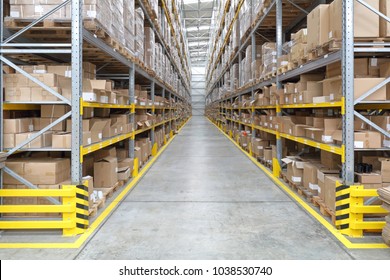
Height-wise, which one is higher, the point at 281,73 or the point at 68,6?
the point at 68,6

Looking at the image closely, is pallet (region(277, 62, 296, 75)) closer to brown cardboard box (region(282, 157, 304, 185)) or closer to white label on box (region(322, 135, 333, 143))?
brown cardboard box (region(282, 157, 304, 185))

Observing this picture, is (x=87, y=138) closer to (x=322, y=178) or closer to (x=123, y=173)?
(x=123, y=173)

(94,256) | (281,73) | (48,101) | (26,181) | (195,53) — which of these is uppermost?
(195,53)

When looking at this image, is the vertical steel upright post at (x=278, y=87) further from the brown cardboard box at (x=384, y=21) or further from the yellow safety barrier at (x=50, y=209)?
the yellow safety barrier at (x=50, y=209)

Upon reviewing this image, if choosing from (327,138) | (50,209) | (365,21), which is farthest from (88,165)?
(365,21)

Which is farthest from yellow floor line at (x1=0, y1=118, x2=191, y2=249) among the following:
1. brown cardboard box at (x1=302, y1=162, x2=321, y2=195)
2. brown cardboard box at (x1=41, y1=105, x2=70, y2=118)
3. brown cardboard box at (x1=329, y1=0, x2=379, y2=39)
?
brown cardboard box at (x1=329, y1=0, x2=379, y2=39)

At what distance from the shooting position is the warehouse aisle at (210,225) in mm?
2980

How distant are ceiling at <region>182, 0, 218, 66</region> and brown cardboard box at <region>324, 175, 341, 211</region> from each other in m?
20.8

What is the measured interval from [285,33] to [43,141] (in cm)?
701

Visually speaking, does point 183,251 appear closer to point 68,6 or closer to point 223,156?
point 68,6

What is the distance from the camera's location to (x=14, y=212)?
3492mm

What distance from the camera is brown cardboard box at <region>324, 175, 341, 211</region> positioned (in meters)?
3.65

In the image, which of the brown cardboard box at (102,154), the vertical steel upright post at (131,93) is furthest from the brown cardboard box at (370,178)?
the vertical steel upright post at (131,93)
